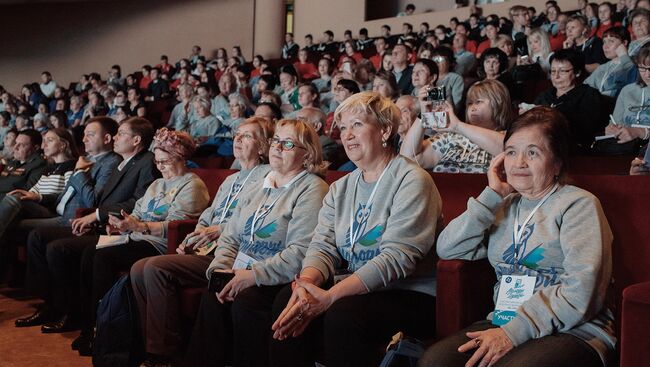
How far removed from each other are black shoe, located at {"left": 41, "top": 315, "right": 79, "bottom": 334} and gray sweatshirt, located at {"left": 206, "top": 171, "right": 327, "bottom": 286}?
1.13 meters

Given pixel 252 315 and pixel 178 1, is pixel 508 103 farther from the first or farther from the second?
pixel 178 1

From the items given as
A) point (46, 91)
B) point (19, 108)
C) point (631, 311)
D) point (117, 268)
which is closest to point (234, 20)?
point (46, 91)

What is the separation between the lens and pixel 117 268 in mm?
2936

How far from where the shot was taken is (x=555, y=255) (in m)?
1.62

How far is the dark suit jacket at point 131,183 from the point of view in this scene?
135 inches

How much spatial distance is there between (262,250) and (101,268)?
915 mm

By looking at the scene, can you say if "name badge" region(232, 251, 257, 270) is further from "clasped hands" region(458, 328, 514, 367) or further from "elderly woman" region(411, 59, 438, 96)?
"elderly woman" region(411, 59, 438, 96)

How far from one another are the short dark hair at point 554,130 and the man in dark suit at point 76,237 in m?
2.13

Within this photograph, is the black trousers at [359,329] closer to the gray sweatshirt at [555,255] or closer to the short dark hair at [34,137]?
the gray sweatshirt at [555,255]

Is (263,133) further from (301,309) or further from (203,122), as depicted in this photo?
(203,122)

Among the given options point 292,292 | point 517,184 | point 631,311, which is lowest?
point 292,292

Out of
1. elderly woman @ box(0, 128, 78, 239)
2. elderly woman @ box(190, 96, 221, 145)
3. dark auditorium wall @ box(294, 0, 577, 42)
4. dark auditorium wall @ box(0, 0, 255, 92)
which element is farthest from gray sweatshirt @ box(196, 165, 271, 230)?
dark auditorium wall @ box(0, 0, 255, 92)

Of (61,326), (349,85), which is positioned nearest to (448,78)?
(349,85)

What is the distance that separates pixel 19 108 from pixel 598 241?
31.9ft
